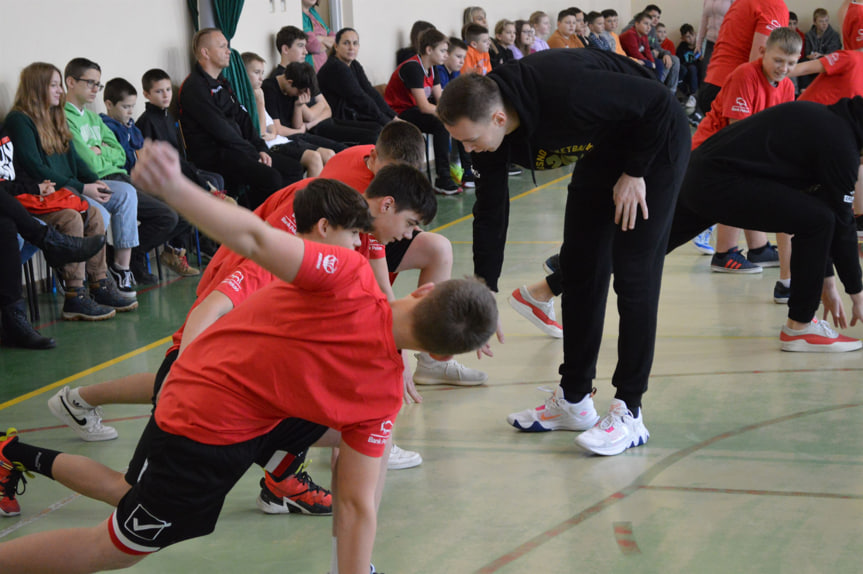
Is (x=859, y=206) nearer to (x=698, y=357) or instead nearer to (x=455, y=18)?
(x=698, y=357)

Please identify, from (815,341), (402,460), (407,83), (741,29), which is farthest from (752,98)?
(407,83)

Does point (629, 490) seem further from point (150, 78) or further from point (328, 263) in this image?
point (150, 78)

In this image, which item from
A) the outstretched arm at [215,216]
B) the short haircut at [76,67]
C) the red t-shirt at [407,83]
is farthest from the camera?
the red t-shirt at [407,83]

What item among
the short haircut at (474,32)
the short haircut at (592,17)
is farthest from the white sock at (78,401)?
the short haircut at (592,17)

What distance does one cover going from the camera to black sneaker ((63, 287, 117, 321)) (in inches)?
205

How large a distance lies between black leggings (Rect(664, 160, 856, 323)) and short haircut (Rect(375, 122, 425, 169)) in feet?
5.23

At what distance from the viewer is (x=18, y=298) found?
15.5ft

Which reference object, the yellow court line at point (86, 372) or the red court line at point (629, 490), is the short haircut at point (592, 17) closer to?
the yellow court line at point (86, 372)

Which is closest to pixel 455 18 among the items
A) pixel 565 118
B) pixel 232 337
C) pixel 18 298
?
pixel 18 298

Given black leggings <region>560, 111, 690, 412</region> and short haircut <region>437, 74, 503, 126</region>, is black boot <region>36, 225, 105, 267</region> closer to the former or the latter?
black leggings <region>560, 111, 690, 412</region>

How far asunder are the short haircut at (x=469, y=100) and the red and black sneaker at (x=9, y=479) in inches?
62.6

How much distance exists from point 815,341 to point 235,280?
9.17 ft

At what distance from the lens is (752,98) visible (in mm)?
5305

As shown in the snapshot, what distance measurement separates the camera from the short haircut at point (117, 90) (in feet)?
20.4
